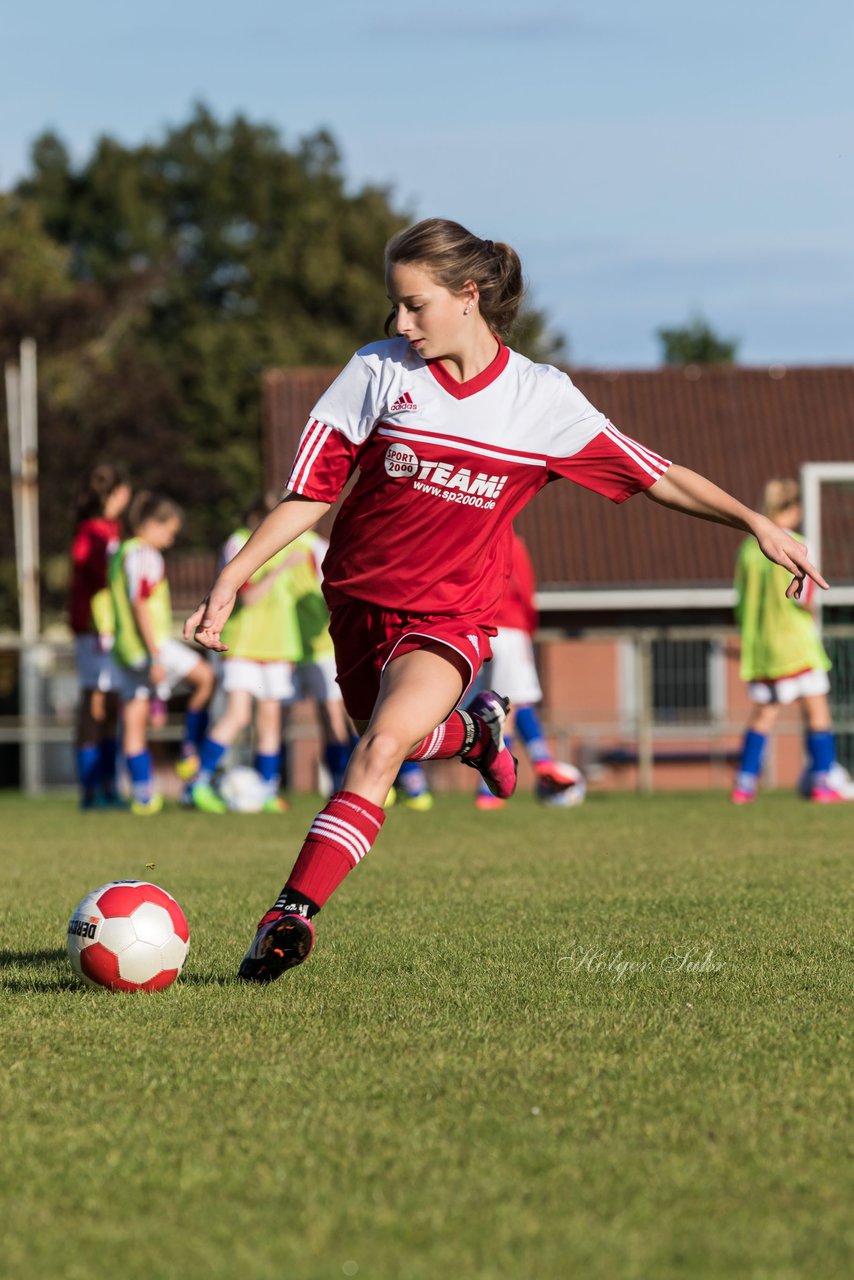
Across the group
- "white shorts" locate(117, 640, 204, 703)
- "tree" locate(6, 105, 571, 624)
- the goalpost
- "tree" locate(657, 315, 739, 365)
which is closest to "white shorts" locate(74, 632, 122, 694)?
"white shorts" locate(117, 640, 204, 703)

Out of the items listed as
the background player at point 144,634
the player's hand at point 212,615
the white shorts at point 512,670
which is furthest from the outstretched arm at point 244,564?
the background player at point 144,634

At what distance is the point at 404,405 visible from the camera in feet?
16.8

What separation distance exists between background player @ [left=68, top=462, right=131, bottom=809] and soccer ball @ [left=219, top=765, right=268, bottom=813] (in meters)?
1.21

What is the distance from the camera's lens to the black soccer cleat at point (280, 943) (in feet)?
14.9

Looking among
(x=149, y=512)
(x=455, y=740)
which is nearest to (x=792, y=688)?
(x=149, y=512)

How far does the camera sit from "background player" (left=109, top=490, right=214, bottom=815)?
13453 millimetres

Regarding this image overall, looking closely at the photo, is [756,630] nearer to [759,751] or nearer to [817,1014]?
[759,751]

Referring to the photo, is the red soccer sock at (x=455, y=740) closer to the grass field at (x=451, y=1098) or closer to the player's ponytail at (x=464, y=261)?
the grass field at (x=451, y=1098)

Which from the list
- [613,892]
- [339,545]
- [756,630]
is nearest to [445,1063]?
[339,545]

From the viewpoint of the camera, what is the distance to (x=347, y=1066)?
380 cm

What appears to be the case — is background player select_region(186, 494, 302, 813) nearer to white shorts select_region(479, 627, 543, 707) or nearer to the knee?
white shorts select_region(479, 627, 543, 707)

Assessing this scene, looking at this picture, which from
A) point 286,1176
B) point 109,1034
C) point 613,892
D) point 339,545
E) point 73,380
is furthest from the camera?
point 73,380

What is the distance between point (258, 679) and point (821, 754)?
14.2 ft

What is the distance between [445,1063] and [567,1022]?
0.55 meters
